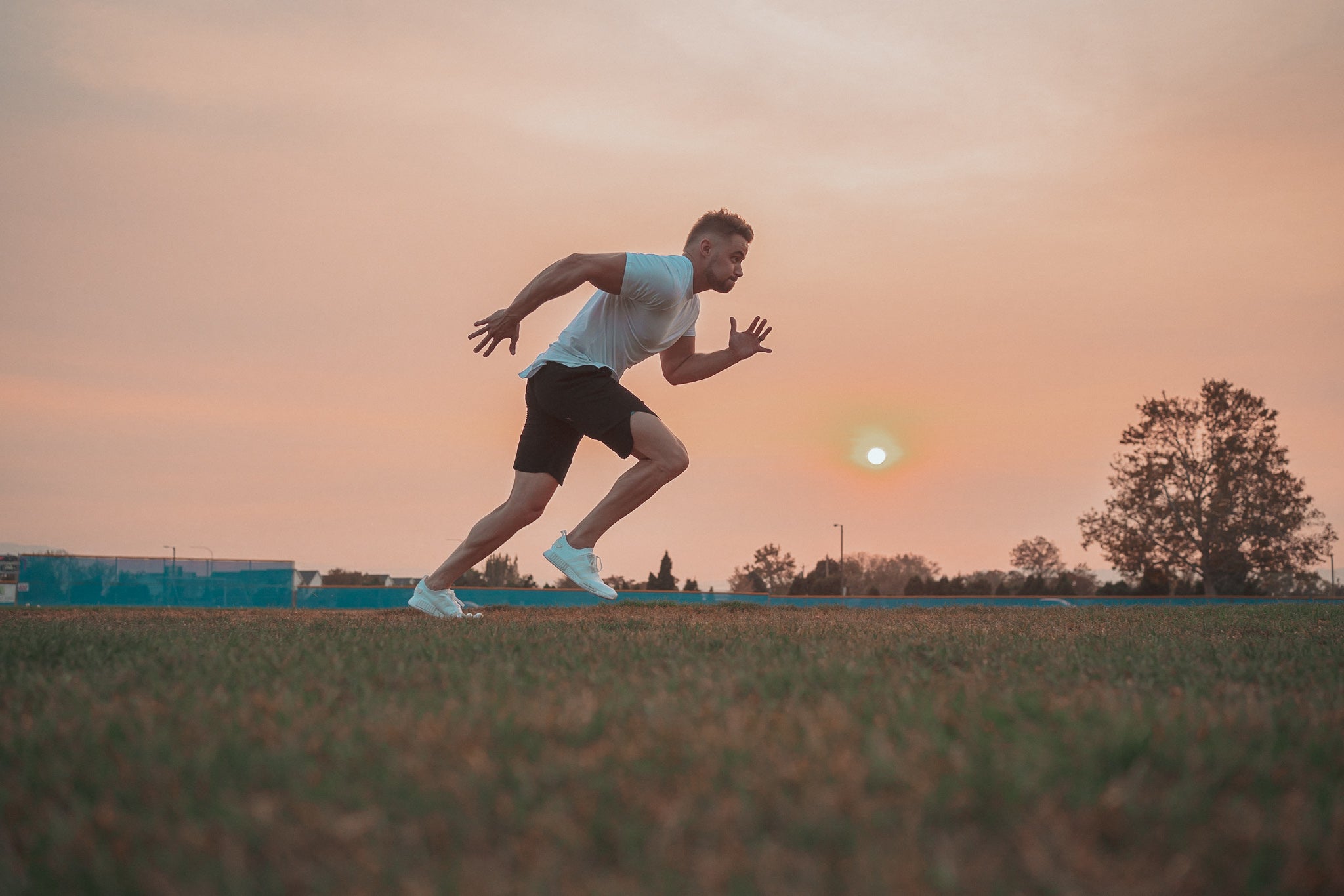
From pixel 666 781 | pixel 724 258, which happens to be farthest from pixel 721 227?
pixel 666 781

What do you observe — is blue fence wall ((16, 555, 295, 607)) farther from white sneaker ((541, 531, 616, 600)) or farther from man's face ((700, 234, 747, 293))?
man's face ((700, 234, 747, 293))

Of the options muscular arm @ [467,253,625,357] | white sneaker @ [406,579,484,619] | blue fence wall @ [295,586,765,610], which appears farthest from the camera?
blue fence wall @ [295,586,765,610]

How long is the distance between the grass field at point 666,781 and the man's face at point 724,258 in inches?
138

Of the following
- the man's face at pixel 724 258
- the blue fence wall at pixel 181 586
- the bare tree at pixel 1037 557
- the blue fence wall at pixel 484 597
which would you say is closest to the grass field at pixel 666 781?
the man's face at pixel 724 258

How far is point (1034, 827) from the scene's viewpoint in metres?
1.33

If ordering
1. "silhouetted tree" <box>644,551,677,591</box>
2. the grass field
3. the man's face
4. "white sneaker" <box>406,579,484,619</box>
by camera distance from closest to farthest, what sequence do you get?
the grass field
the man's face
"white sneaker" <box>406,579,484,619</box>
"silhouetted tree" <box>644,551,677,591</box>

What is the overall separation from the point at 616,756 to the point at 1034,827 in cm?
66

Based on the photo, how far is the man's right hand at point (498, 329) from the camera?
556 centimetres

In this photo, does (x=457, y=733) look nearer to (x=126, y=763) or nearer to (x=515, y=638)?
(x=126, y=763)

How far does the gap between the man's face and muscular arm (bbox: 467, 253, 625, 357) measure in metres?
0.61

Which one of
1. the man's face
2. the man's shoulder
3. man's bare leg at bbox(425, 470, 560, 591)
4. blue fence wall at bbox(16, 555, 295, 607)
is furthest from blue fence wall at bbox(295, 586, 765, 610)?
the man's shoulder

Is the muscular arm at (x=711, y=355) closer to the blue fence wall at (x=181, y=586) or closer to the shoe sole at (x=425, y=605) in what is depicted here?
the shoe sole at (x=425, y=605)

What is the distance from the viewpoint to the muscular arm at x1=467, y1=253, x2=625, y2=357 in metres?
5.45

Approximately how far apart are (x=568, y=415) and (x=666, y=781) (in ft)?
14.2
